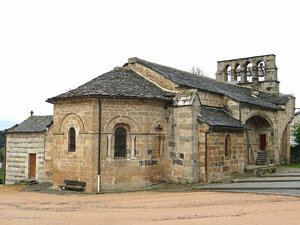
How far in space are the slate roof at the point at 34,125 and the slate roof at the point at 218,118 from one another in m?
9.87

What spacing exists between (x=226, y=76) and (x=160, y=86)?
14.5 m

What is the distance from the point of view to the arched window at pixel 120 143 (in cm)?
1564

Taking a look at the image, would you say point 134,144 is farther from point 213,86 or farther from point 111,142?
point 213,86

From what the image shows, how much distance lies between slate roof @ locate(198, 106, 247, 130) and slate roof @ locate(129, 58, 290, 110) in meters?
1.25

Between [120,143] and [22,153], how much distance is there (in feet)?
32.5

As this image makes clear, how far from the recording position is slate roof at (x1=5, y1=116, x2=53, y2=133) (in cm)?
2141

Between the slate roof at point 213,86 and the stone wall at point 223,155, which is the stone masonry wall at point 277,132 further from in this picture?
the stone wall at point 223,155

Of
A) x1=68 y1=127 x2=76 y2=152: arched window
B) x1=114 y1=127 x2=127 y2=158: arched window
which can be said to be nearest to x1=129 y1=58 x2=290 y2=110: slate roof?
x1=114 y1=127 x2=127 y2=158: arched window

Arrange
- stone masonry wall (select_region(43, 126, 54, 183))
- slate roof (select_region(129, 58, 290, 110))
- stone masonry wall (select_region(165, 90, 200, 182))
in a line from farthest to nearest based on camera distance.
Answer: stone masonry wall (select_region(43, 126, 54, 183)) → slate roof (select_region(129, 58, 290, 110)) → stone masonry wall (select_region(165, 90, 200, 182))

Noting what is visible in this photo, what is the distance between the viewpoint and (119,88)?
1593 cm

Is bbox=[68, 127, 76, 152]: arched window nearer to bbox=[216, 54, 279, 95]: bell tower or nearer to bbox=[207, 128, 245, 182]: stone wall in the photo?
bbox=[207, 128, 245, 182]: stone wall

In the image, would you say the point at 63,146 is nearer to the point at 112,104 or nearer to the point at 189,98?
the point at 112,104

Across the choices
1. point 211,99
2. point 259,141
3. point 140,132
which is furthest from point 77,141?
point 259,141

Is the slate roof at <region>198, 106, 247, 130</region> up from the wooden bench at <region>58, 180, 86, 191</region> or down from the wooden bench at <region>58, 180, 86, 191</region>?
up
